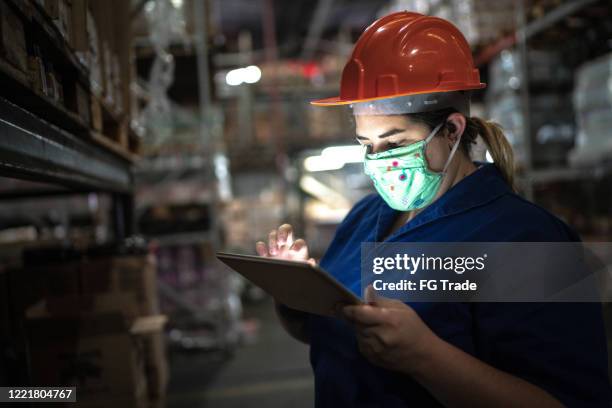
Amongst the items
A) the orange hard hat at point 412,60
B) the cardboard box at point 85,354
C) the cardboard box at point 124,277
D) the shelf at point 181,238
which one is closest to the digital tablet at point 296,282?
the orange hard hat at point 412,60

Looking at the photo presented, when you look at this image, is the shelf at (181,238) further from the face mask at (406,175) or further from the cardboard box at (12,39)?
the cardboard box at (12,39)

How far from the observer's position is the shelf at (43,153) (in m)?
1.29

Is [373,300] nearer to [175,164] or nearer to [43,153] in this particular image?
[43,153]

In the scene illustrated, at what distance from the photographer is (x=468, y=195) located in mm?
1402

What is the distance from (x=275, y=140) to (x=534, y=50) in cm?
669

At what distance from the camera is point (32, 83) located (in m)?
1.30

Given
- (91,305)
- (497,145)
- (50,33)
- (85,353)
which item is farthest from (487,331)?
(91,305)

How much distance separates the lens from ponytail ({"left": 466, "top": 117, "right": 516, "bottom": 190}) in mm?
1533

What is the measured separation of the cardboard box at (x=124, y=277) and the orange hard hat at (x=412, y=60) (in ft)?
6.04

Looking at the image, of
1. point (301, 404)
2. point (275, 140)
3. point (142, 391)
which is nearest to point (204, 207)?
point (301, 404)

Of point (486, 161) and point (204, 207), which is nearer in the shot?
point (486, 161)

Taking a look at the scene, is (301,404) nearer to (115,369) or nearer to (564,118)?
(115,369)

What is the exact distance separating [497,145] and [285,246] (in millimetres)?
716

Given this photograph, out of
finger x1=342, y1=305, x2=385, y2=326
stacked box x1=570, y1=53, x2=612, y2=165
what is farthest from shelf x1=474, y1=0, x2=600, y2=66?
finger x1=342, y1=305, x2=385, y2=326
